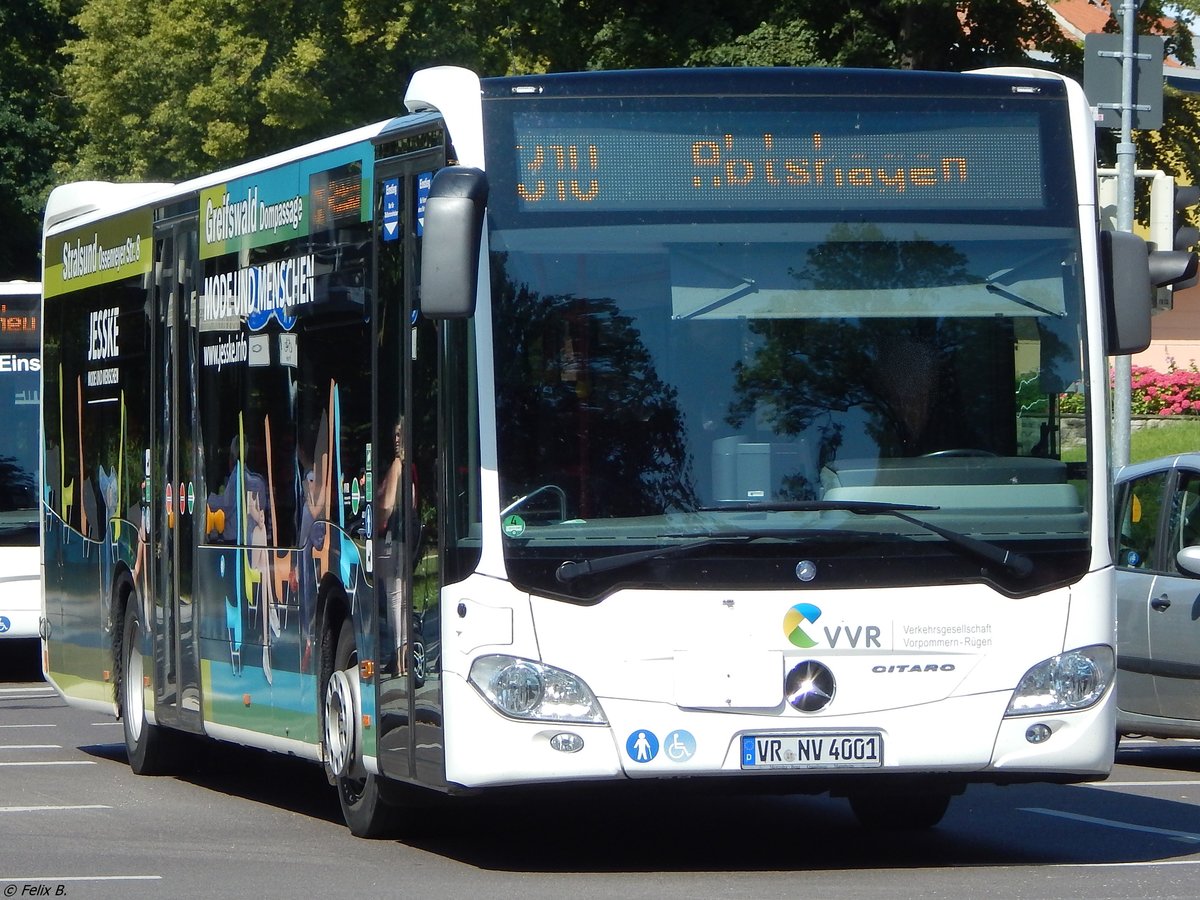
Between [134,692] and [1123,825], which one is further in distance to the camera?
[134,692]

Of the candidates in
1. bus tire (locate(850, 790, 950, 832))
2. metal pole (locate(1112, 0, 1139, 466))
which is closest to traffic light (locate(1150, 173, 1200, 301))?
metal pole (locate(1112, 0, 1139, 466))

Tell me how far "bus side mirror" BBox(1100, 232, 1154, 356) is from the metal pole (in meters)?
11.5

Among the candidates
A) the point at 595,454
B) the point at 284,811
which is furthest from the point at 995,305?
the point at 284,811

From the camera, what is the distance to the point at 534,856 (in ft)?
31.3

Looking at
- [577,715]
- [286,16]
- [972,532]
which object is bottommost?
[577,715]

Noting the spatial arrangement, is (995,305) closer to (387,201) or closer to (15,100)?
(387,201)

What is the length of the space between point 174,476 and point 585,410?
4.67m

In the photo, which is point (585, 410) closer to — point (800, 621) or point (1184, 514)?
point (800, 621)

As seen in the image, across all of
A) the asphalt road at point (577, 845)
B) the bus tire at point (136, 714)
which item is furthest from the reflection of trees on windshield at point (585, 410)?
the bus tire at point (136, 714)

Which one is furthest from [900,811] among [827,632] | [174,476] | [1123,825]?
[174,476]

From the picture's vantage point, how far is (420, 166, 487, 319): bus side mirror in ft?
26.9

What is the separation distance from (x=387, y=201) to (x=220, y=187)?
2755mm

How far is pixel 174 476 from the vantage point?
12.6 metres

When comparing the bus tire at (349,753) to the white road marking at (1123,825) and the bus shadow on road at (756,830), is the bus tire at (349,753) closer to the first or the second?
the bus shadow on road at (756,830)
